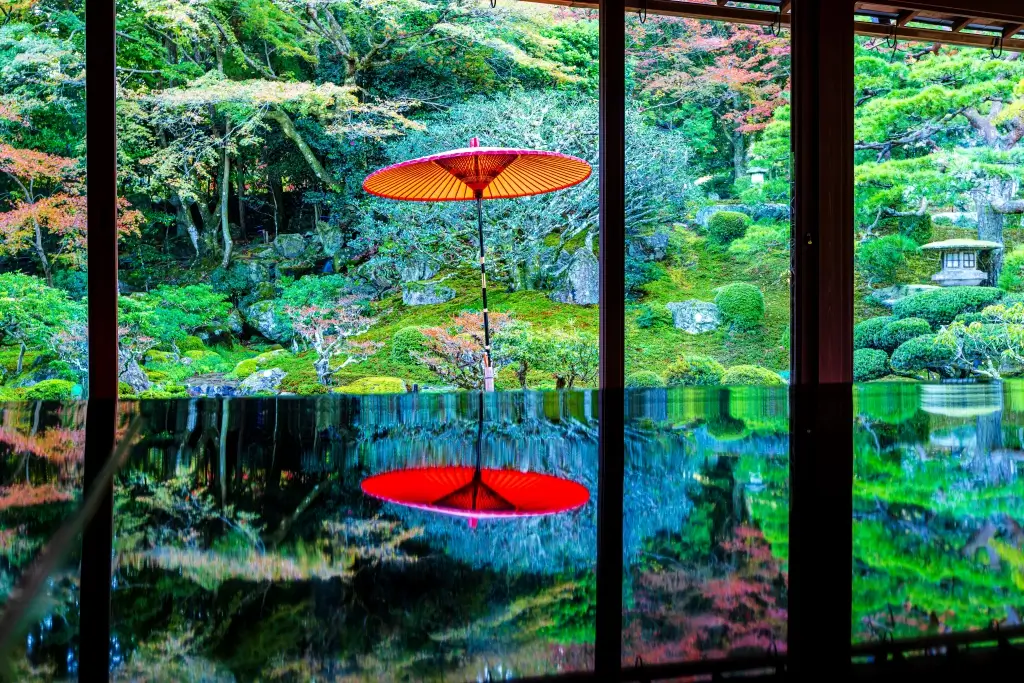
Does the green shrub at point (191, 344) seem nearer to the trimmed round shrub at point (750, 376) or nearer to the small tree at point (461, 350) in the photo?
the small tree at point (461, 350)

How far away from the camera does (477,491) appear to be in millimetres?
402

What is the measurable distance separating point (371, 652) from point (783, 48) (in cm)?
433

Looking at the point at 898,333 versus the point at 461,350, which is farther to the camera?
the point at 461,350

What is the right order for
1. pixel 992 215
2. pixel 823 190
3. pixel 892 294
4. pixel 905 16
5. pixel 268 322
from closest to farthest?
pixel 823 190
pixel 905 16
pixel 892 294
pixel 992 215
pixel 268 322

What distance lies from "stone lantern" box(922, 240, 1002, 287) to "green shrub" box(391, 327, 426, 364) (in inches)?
117

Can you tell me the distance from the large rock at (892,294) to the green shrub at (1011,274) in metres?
0.53

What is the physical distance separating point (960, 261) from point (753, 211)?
1.41 metres

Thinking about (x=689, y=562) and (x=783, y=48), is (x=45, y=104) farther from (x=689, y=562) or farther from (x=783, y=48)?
(x=689, y=562)

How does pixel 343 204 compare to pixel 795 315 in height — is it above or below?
above

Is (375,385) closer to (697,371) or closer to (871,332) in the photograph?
(697,371)

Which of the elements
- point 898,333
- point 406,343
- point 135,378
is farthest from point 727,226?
point 135,378

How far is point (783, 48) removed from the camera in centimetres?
404

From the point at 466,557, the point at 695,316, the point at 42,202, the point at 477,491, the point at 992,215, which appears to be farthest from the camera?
the point at 992,215

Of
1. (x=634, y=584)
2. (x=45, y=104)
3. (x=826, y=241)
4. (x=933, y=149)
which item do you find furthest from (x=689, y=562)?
(x=933, y=149)
